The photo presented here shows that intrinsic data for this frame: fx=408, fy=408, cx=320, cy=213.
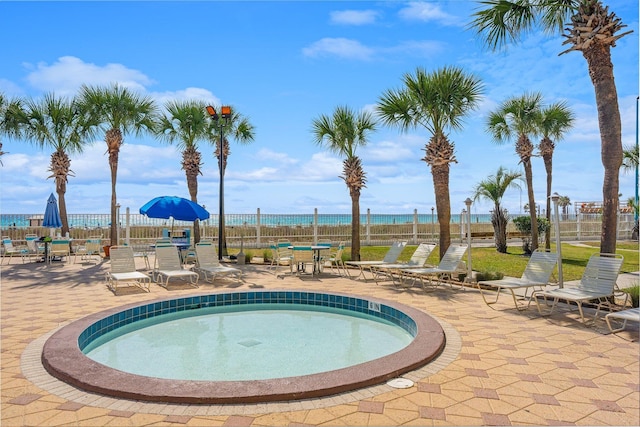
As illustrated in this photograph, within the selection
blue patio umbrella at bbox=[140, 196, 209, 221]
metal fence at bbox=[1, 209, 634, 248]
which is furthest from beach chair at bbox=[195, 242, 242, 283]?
metal fence at bbox=[1, 209, 634, 248]

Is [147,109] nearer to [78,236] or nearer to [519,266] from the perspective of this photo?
[78,236]

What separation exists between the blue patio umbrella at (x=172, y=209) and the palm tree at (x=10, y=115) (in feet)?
30.6

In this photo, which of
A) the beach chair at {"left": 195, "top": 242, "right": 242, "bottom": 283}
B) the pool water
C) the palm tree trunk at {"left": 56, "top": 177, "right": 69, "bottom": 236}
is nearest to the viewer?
the pool water

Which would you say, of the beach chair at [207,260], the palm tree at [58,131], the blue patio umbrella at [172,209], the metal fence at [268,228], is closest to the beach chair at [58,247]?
the metal fence at [268,228]

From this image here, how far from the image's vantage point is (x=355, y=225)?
13.8 metres

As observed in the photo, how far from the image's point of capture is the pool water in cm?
491

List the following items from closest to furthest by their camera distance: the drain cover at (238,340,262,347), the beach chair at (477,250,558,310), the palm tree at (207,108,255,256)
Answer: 1. the drain cover at (238,340,262,347)
2. the beach chair at (477,250,558,310)
3. the palm tree at (207,108,255,256)

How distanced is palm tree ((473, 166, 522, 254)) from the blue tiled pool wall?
13.5 meters

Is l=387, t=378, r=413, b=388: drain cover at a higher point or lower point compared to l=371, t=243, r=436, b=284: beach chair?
lower

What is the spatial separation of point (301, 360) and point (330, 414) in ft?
6.58

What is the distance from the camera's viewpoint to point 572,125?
58.3 ft

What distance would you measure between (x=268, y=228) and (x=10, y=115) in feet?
38.5

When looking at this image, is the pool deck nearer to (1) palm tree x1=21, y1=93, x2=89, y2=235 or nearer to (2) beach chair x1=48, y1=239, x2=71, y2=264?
(2) beach chair x1=48, y1=239, x2=71, y2=264

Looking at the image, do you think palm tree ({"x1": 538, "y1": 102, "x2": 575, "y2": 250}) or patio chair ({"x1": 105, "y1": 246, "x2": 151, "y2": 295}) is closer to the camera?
patio chair ({"x1": 105, "y1": 246, "x2": 151, "y2": 295})
